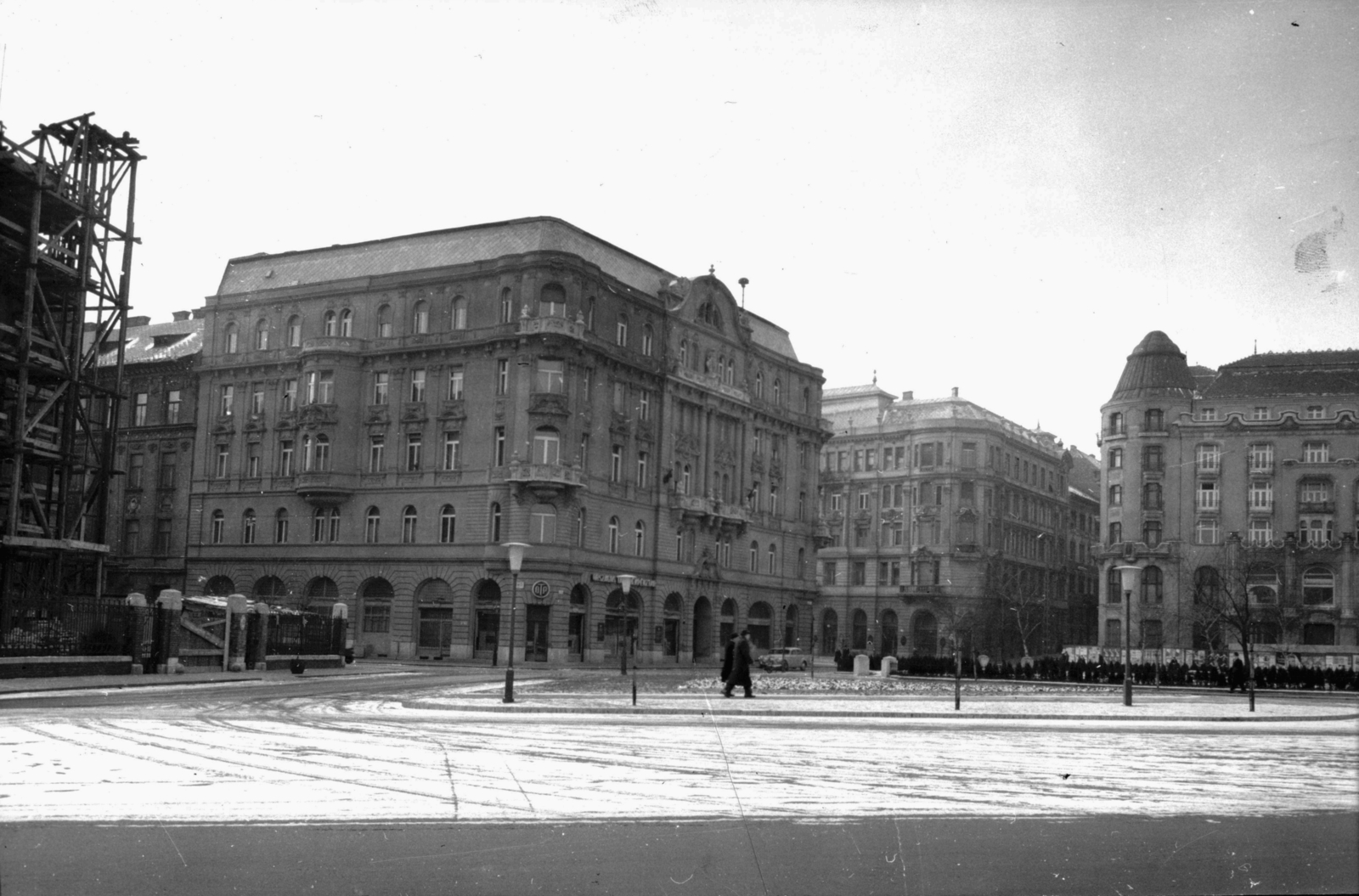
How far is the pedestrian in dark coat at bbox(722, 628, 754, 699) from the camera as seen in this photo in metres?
31.4

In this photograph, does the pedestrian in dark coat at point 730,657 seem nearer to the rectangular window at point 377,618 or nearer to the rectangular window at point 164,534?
the rectangular window at point 377,618

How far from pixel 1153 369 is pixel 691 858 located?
1458cm

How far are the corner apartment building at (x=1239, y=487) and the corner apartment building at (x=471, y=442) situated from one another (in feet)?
79.2

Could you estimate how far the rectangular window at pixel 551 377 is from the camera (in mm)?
64125

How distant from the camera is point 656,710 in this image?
26.3 metres

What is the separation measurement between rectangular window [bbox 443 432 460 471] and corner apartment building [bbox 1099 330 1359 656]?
31090 millimetres

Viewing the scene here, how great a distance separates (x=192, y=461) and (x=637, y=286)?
Result: 27.1 meters

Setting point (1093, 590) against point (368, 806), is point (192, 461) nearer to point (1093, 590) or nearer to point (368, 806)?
point (368, 806)

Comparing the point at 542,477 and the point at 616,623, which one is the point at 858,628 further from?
the point at 542,477

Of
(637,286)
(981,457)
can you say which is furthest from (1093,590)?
(637,286)

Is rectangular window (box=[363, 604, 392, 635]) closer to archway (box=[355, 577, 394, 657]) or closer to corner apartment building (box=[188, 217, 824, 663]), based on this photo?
archway (box=[355, 577, 394, 657])

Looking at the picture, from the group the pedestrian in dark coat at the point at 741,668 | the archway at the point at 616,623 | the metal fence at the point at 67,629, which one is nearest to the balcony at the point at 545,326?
the archway at the point at 616,623

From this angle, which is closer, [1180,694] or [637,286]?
[1180,694]

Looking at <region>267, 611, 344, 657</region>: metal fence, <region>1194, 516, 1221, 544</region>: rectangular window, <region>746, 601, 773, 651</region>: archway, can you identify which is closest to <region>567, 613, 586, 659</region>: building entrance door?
<region>267, 611, 344, 657</region>: metal fence
